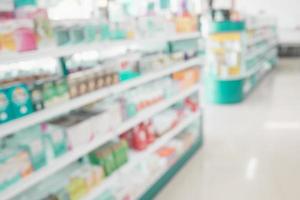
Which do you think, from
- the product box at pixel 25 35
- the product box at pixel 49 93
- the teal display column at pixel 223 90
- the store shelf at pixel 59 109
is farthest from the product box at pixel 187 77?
the teal display column at pixel 223 90

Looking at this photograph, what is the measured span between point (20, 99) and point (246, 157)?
3249 mm

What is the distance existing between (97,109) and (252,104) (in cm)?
491

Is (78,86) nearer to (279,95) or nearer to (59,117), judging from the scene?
(59,117)

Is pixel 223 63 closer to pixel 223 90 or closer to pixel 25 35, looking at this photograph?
pixel 223 90

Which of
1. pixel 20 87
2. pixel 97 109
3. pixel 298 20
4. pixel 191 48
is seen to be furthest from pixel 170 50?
pixel 298 20

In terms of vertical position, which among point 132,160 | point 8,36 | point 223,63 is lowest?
point 132,160

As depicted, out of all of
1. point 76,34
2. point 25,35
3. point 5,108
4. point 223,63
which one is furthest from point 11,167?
point 223,63

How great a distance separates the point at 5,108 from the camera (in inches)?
69.6

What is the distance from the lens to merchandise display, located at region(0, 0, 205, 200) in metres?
1.86

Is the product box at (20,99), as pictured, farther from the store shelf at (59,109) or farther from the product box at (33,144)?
the product box at (33,144)

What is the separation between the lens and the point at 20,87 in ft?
6.07

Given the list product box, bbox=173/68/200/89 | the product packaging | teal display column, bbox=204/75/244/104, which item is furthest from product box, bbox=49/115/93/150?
teal display column, bbox=204/75/244/104

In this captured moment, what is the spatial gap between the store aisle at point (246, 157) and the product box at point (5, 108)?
2.02 metres

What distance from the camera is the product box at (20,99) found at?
1798 millimetres
